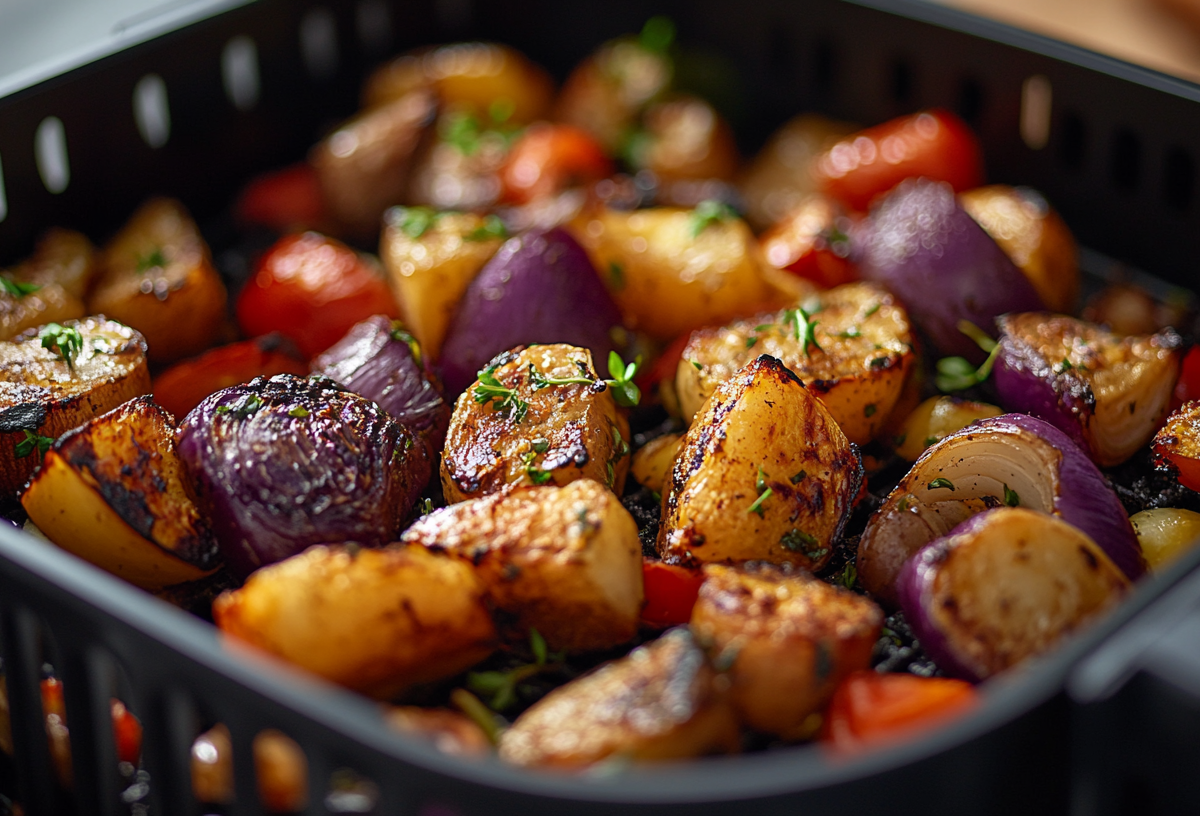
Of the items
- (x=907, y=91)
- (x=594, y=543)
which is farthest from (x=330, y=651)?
(x=907, y=91)

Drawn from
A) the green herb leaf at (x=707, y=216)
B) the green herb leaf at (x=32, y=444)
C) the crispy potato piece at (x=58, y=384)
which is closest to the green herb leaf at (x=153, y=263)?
the crispy potato piece at (x=58, y=384)

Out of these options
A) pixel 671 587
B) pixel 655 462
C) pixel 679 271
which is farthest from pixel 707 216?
pixel 671 587

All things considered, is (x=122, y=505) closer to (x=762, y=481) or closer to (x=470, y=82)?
(x=762, y=481)

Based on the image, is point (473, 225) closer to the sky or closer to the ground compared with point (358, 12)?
closer to the ground

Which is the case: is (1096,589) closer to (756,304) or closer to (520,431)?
(520,431)

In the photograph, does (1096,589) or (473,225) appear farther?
(473,225)

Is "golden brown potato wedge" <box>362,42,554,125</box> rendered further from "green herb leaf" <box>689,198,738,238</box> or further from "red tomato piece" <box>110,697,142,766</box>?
"red tomato piece" <box>110,697,142,766</box>

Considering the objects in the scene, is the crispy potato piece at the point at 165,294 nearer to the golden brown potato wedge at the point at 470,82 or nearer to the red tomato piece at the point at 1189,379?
the golden brown potato wedge at the point at 470,82
